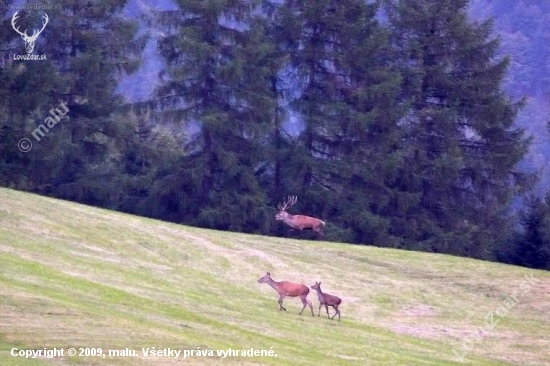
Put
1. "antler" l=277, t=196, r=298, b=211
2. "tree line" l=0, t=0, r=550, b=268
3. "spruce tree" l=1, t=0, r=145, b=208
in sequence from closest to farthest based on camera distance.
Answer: "antler" l=277, t=196, r=298, b=211 → "spruce tree" l=1, t=0, r=145, b=208 → "tree line" l=0, t=0, r=550, b=268

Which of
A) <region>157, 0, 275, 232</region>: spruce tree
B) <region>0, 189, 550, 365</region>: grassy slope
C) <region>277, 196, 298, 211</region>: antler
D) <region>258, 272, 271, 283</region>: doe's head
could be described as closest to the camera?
<region>0, 189, 550, 365</region>: grassy slope

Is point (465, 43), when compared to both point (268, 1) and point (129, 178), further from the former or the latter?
point (129, 178)

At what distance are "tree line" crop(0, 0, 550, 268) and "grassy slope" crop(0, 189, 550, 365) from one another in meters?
13.5

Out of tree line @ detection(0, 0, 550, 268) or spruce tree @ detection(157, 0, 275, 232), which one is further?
tree line @ detection(0, 0, 550, 268)

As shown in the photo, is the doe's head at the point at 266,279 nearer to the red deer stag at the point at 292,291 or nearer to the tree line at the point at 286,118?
the red deer stag at the point at 292,291

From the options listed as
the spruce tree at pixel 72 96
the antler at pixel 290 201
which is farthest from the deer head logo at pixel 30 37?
the antler at pixel 290 201

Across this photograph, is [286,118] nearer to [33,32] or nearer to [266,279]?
[33,32]

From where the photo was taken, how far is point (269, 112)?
1722 inches

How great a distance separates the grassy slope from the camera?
51.8 feet

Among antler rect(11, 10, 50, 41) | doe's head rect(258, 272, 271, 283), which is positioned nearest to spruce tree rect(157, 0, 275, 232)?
antler rect(11, 10, 50, 41)

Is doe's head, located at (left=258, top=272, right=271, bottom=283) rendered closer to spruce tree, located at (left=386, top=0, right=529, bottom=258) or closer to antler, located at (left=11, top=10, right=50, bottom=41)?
spruce tree, located at (left=386, top=0, right=529, bottom=258)

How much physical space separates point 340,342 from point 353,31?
1094 inches

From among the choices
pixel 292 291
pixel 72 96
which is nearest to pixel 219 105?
pixel 72 96

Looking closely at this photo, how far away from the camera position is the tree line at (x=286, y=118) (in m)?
42.4
